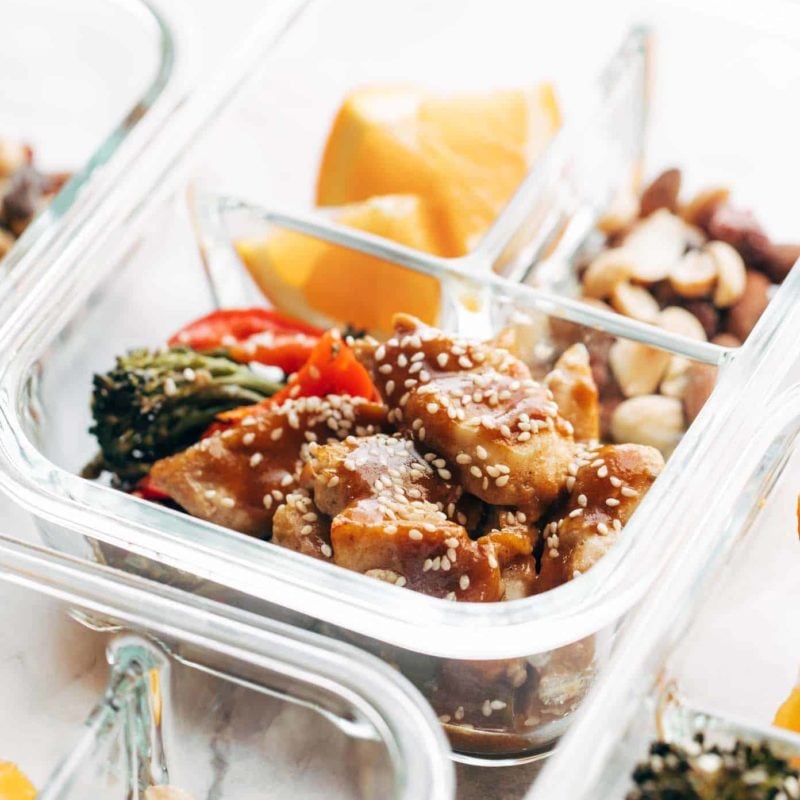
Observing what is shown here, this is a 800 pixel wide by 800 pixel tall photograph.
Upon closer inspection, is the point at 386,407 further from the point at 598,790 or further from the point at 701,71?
the point at 701,71

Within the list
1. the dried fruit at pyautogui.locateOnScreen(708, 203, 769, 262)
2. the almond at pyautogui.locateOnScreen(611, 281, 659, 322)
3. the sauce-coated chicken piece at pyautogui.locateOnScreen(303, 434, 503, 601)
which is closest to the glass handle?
the sauce-coated chicken piece at pyautogui.locateOnScreen(303, 434, 503, 601)

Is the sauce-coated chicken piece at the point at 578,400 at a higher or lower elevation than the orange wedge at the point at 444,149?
lower

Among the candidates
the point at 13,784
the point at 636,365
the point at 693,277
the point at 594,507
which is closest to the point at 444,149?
the point at 693,277

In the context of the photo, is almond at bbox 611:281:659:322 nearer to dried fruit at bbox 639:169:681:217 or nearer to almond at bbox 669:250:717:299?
almond at bbox 669:250:717:299

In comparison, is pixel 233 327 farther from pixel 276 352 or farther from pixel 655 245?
pixel 655 245

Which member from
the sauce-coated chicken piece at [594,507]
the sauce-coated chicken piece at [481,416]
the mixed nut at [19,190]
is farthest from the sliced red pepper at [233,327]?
the sauce-coated chicken piece at [594,507]

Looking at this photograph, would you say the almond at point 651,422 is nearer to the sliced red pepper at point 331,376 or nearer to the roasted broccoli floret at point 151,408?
the sliced red pepper at point 331,376

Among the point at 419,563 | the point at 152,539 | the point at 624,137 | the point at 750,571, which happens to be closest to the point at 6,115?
the point at 624,137
